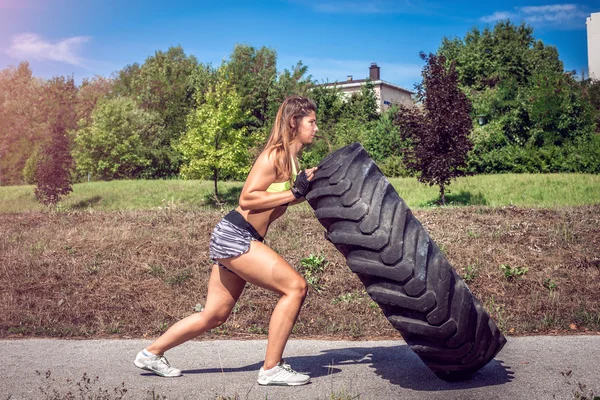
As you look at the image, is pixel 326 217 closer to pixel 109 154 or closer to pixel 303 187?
pixel 303 187

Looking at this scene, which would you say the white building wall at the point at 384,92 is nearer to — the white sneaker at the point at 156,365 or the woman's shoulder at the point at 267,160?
the woman's shoulder at the point at 267,160

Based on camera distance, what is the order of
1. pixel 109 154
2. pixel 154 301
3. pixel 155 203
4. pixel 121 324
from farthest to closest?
pixel 109 154
pixel 155 203
pixel 154 301
pixel 121 324

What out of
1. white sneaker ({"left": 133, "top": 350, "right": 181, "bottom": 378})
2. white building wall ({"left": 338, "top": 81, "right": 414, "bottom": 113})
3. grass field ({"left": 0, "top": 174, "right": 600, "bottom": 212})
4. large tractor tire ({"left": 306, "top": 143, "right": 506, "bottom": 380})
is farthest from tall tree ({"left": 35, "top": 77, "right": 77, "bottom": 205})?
white building wall ({"left": 338, "top": 81, "right": 414, "bottom": 113})

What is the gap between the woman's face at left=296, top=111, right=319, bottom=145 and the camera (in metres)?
4.36

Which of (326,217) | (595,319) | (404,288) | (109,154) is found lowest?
(595,319)

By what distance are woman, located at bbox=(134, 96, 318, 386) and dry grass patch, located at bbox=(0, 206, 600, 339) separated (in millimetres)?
1857

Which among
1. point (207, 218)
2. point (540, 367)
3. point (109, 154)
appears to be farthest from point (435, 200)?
point (109, 154)

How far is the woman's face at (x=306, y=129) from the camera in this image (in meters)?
4.36

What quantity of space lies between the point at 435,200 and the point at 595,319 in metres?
13.9

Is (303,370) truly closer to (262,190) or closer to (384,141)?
(262,190)

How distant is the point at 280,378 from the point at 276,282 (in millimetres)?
657

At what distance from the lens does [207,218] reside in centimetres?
1037

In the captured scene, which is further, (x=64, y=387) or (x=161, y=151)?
(x=161, y=151)

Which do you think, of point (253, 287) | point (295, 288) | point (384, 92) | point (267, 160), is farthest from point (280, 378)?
point (384, 92)
